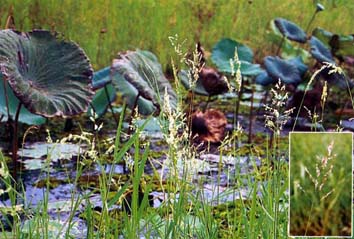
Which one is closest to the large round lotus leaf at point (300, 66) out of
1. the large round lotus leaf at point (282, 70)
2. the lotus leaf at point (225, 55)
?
the large round lotus leaf at point (282, 70)

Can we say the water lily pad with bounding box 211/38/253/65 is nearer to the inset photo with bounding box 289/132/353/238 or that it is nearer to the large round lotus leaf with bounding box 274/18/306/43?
the large round lotus leaf with bounding box 274/18/306/43

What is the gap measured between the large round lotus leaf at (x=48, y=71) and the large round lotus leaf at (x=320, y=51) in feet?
2.83

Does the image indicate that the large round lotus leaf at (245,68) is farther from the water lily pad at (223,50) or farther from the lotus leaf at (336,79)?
the lotus leaf at (336,79)

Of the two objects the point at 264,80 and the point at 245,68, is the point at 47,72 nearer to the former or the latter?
the point at 245,68

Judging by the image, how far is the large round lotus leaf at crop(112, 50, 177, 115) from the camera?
245cm

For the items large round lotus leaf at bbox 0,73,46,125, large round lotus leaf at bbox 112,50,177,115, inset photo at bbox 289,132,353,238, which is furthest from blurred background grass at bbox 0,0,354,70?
inset photo at bbox 289,132,353,238

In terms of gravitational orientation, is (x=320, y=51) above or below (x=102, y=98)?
above

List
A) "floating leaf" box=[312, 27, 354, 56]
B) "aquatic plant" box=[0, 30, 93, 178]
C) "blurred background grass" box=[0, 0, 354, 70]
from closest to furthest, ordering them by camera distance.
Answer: "aquatic plant" box=[0, 30, 93, 178], "blurred background grass" box=[0, 0, 354, 70], "floating leaf" box=[312, 27, 354, 56]

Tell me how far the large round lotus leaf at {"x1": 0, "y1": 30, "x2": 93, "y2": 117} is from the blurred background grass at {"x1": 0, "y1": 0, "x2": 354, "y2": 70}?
1.13ft

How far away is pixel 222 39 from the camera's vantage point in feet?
10.0

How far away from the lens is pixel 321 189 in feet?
6.56

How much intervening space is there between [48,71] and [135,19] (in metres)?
0.49

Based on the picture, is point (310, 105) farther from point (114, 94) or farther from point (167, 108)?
point (167, 108)

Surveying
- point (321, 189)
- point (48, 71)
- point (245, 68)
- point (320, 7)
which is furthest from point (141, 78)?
point (320, 7)
